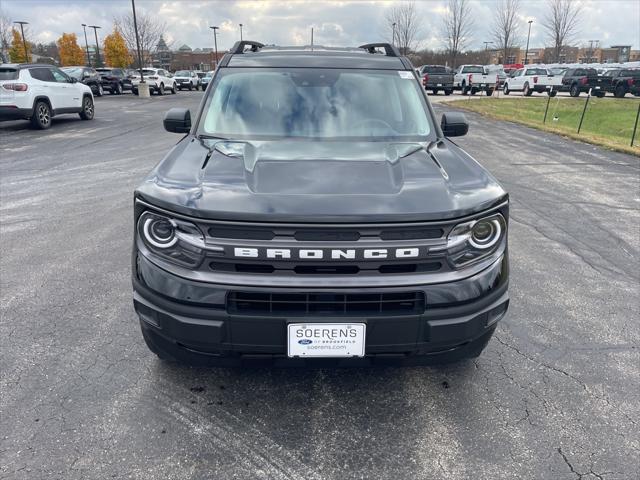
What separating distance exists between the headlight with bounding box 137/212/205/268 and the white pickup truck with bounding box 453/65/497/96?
3210cm

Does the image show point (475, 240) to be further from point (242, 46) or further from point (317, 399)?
point (242, 46)

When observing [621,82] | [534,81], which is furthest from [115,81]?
[621,82]

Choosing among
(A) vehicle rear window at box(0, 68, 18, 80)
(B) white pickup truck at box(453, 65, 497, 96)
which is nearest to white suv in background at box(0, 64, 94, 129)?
(A) vehicle rear window at box(0, 68, 18, 80)

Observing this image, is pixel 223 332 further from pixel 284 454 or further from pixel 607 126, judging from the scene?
pixel 607 126

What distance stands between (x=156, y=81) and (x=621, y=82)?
28.0m

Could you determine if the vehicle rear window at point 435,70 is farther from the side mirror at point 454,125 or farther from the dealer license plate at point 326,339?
the dealer license plate at point 326,339

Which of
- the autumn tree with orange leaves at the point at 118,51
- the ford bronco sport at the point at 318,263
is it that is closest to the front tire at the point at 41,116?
the ford bronco sport at the point at 318,263

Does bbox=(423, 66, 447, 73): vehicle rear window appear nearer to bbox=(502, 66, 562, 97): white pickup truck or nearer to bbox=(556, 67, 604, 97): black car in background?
bbox=(502, 66, 562, 97): white pickup truck

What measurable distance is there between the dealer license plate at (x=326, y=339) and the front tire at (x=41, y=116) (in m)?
14.8

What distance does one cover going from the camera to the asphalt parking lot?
2422 millimetres

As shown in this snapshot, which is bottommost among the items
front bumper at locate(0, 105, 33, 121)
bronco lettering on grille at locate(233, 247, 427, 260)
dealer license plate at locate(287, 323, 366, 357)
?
dealer license plate at locate(287, 323, 366, 357)

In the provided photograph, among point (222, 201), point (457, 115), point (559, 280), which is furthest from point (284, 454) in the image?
point (559, 280)

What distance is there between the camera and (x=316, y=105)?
12.3 feet

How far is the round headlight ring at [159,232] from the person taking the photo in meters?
2.47
